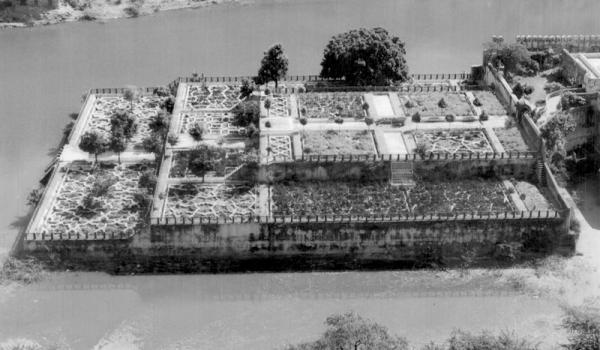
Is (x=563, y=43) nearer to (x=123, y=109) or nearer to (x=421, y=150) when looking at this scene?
(x=421, y=150)

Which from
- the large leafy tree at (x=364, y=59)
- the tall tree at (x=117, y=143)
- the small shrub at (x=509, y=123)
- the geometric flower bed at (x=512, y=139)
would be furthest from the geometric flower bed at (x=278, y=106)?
the small shrub at (x=509, y=123)

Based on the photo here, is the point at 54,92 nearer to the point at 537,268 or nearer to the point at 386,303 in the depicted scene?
the point at 386,303

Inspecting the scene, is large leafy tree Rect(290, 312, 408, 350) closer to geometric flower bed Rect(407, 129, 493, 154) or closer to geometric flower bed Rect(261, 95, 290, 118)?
geometric flower bed Rect(407, 129, 493, 154)

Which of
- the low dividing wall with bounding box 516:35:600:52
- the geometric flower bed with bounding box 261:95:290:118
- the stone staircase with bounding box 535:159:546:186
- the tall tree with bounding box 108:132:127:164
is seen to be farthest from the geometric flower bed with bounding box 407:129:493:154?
the tall tree with bounding box 108:132:127:164

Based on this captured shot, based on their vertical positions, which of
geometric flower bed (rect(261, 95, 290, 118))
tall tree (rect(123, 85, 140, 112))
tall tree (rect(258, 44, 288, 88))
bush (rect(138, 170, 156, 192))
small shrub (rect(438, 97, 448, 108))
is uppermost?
tall tree (rect(258, 44, 288, 88))

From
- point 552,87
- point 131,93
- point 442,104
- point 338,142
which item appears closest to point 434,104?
point 442,104

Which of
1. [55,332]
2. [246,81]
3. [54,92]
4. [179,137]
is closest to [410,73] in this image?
[246,81]

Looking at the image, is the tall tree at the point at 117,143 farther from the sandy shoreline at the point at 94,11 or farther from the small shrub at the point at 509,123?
the sandy shoreline at the point at 94,11
